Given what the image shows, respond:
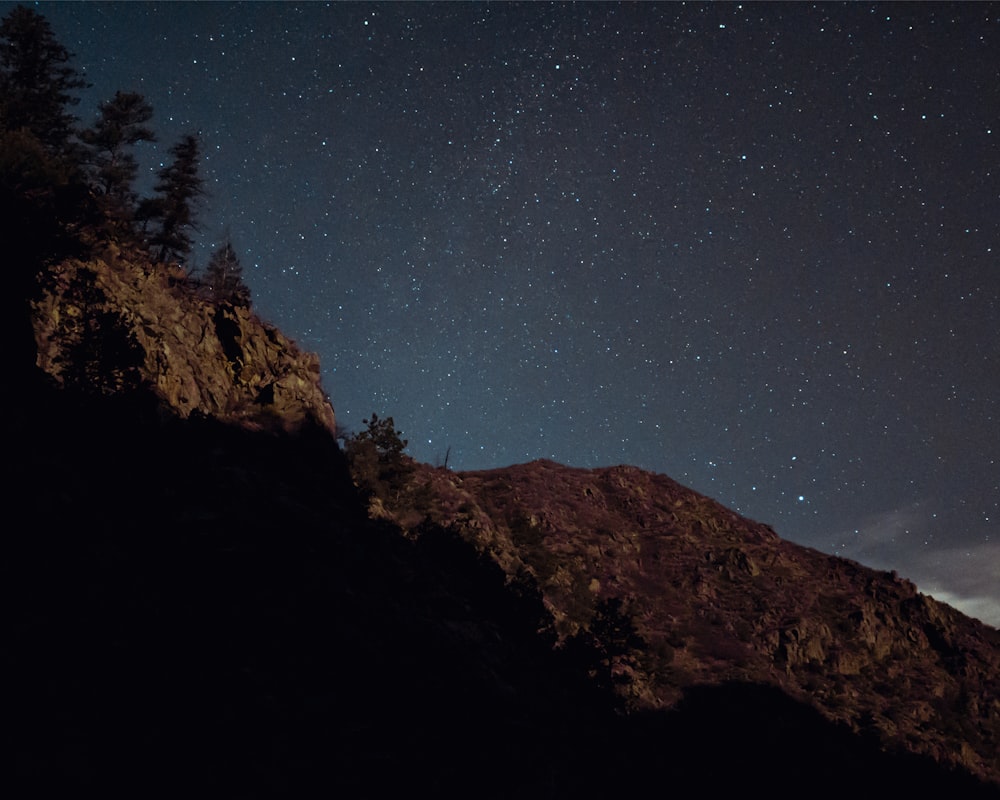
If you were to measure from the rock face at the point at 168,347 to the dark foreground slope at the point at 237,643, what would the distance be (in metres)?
1.38

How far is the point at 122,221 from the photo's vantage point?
28984 millimetres

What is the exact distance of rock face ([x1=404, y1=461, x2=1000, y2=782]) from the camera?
5591cm

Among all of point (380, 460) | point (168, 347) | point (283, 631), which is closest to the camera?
point (283, 631)

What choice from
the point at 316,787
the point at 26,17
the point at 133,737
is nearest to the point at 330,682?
the point at 316,787

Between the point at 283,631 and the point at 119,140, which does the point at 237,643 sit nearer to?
the point at 283,631

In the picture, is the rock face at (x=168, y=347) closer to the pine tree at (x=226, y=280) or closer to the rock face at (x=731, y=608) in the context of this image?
the pine tree at (x=226, y=280)

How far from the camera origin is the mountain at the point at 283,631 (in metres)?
11.4

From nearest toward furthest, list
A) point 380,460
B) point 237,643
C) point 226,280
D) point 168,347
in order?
point 237,643, point 168,347, point 226,280, point 380,460

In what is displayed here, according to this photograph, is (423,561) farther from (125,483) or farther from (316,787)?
(316,787)

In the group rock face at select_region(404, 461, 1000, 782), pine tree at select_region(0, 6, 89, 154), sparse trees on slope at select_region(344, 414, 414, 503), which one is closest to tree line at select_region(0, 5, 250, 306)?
pine tree at select_region(0, 6, 89, 154)

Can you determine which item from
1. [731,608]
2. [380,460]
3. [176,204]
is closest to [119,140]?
[176,204]

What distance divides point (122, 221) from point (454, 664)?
24841mm

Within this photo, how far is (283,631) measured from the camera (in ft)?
54.8

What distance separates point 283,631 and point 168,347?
50.3 ft
